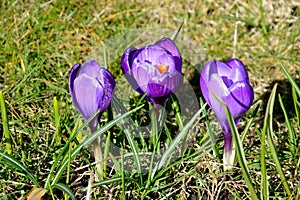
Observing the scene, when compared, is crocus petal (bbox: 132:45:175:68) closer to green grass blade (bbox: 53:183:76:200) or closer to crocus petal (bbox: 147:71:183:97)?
crocus petal (bbox: 147:71:183:97)

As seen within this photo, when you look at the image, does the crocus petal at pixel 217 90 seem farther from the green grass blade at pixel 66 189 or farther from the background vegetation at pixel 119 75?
the green grass blade at pixel 66 189

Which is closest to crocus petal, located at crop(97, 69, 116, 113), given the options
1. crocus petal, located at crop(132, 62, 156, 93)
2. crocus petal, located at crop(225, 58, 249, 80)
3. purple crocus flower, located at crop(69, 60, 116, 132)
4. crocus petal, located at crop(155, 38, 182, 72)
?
purple crocus flower, located at crop(69, 60, 116, 132)

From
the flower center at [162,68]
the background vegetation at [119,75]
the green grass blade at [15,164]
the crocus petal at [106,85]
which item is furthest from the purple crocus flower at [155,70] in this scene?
the green grass blade at [15,164]

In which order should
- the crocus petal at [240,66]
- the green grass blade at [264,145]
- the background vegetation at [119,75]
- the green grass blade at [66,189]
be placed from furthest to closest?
the background vegetation at [119,75]
the crocus petal at [240,66]
the green grass blade at [66,189]
the green grass blade at [264,145]

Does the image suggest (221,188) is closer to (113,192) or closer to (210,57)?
(113,192)

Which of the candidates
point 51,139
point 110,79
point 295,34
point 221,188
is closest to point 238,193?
point 221,188

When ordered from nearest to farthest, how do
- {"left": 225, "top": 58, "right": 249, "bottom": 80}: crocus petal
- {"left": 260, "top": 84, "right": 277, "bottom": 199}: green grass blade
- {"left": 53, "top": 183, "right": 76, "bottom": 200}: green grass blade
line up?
1. {"left": 260, "top": 84, "right": 277, "bottom": 199}: green grass blade
2. {"left": 53, "top": 183, "right": 76, "bottom": 200}: green grass blade
3. {"left": 225, "top": 58, "right": 249, "bottom": 80}: crocus petal
